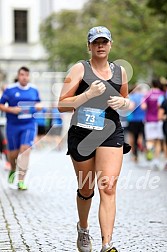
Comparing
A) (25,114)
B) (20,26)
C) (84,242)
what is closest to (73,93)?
(84,242)

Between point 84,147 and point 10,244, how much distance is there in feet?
4.07

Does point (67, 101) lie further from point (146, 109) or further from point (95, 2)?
point (95, 2)

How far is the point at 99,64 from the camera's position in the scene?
19.8 ft

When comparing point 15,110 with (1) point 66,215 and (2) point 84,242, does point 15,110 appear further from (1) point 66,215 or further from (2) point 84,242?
(2) point 84,242

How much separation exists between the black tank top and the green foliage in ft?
57.7

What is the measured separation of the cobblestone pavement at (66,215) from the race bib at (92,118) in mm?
1147

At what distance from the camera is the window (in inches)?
2242

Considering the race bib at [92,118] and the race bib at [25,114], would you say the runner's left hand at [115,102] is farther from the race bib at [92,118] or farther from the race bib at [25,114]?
the race bib at [25,114]

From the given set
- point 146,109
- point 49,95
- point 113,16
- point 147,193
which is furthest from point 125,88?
point 113,16

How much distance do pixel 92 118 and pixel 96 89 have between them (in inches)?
11.3

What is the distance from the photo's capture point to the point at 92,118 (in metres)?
5.93

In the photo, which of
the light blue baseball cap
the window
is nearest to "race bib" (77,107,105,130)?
the light blue baseball cap

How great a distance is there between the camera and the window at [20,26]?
56.9 metres

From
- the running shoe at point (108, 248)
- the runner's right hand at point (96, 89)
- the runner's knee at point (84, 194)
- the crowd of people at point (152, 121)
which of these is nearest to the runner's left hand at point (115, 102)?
the runner's right hand at point (96, 89)
